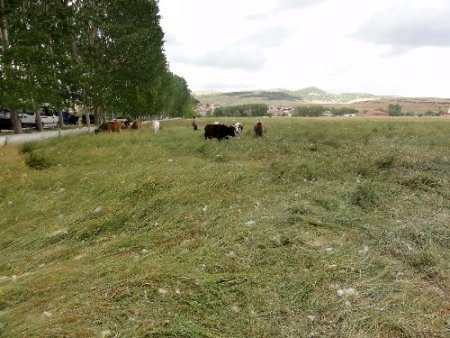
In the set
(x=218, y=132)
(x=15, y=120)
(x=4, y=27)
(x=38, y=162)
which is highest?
(x=4, y=27)

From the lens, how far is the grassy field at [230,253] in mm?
4082

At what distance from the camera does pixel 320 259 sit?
5332mm

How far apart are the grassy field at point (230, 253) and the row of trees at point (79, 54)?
13.3 meters

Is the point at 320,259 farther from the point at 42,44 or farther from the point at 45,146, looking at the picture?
the point at 42,44

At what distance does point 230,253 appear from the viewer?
5.57m

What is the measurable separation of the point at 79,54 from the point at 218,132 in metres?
15.9

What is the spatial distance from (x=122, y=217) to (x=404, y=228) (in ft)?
17.7

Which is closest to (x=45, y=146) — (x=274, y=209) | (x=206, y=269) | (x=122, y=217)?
(x=122, y=217)

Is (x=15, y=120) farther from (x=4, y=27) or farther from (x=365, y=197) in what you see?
(x=365, y=197)

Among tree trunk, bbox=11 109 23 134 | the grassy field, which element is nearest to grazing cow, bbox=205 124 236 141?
the grassy field

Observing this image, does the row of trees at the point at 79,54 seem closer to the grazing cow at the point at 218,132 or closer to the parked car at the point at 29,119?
the parked car at the point at 29,119

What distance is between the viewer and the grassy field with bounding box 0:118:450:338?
161 inches

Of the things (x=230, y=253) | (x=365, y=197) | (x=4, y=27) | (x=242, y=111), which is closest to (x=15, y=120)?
(x=4, y=27)

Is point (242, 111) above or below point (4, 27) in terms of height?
below
